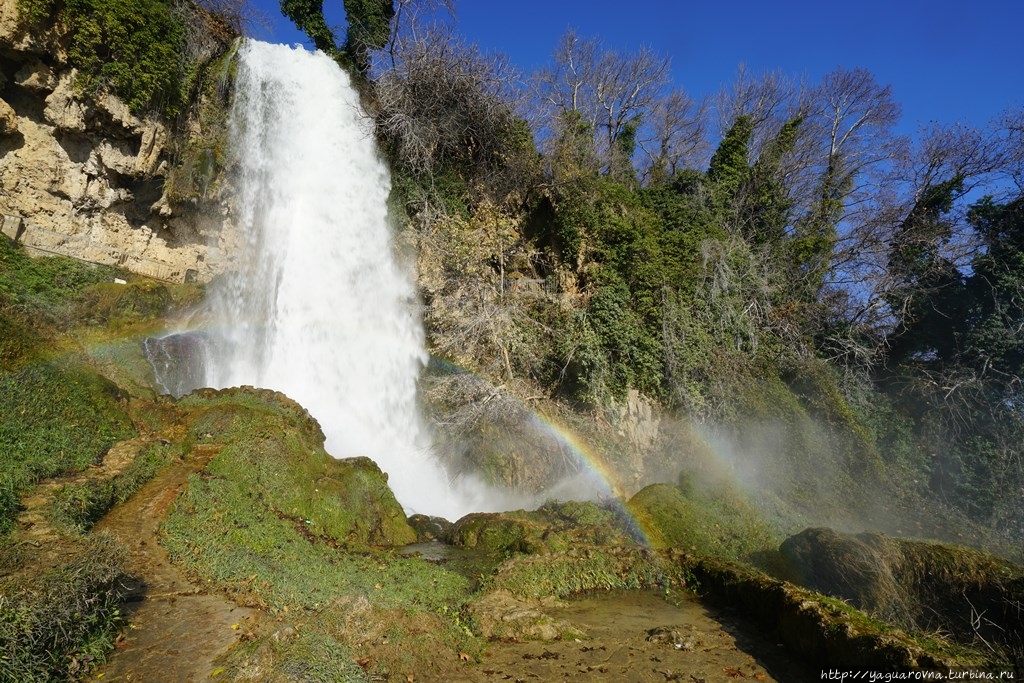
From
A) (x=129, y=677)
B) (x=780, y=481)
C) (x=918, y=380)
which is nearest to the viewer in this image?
(x=129, y=677)

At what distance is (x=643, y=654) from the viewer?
21.1ft

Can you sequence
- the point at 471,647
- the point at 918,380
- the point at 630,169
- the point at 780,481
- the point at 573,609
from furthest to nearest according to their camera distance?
1. the point at 630,169
2. the point at 918,380
3. the point at 780,481
4. the point at 573,609
5. the point at 471,647

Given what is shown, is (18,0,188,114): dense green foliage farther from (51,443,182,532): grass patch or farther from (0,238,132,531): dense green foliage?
(51,443,182,532): grass patch

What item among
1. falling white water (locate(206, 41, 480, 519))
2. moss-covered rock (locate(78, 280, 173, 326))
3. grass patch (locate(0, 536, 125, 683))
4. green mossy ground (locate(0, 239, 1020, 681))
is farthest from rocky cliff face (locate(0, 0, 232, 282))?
grass patch (locate(0, 536, 125, 683))

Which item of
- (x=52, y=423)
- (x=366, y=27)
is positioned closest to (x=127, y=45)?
(x=366, y=27)

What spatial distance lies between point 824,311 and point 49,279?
23.6 m

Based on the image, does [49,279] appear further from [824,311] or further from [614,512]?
[824,311]

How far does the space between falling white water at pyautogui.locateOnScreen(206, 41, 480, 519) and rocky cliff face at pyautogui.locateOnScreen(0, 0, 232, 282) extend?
2.14m

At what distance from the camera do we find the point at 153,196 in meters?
17.1

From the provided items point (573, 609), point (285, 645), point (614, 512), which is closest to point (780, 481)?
point (614, 512)

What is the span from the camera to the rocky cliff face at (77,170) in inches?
575

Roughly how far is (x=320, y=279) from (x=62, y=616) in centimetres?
1328

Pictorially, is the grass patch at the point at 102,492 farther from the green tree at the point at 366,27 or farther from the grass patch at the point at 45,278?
the green tree at the point at 366,27

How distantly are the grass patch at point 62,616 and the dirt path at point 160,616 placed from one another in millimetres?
230
